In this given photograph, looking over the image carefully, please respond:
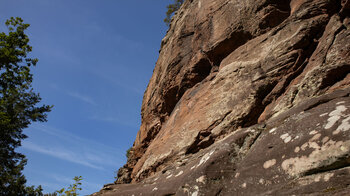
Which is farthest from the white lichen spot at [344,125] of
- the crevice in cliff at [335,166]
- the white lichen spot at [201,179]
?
the white lichen spot at [201,179]

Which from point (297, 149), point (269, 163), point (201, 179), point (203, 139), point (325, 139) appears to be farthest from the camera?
point (203, 139)

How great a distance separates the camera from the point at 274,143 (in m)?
6.37

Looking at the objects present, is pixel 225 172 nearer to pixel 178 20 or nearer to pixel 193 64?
pixel 193 64

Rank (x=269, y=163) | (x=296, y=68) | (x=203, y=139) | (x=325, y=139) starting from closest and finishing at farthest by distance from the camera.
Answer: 1. (x=325, y=139)
2. (x=269, y=163)
3. (x=296, y=68)
4. (x=203, y=139)

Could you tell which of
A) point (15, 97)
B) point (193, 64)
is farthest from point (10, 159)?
point (193, 64)

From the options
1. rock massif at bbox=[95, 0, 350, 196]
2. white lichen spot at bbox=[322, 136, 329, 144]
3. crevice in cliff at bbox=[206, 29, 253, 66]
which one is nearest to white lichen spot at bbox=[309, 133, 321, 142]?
rock massif at bbox=[95, 0, 350, 196]

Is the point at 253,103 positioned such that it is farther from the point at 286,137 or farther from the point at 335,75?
the point at 286,137

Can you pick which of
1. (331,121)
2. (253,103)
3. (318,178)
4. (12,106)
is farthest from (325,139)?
(12,106)

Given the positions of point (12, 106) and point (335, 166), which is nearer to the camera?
point (335, 166)

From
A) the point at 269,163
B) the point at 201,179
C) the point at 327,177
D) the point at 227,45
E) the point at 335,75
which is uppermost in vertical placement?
the point at 227,45

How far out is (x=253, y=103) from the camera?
9828 millimetres

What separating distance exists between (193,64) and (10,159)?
14.9 metres

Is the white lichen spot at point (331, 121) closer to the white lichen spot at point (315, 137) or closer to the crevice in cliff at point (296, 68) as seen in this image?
the white lichen spot at point (315, 137)

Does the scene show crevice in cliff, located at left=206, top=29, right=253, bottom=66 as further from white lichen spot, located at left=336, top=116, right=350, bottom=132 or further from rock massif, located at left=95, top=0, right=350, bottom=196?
white lichen spot, located at left=336, top=116, right=350, bottom=132
